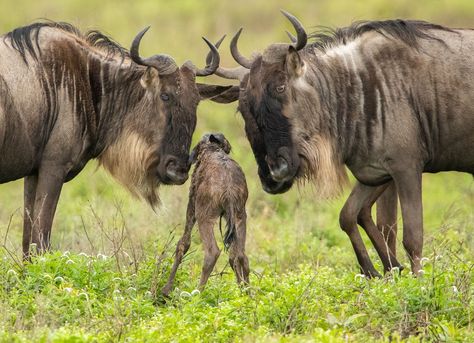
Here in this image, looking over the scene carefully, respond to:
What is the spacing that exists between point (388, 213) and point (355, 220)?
0.61 m

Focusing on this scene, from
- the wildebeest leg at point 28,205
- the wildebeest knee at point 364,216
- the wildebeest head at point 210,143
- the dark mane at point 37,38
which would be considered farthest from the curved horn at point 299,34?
the wildebeest leg at point 28,205

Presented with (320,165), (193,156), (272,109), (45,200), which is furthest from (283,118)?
(45,200)

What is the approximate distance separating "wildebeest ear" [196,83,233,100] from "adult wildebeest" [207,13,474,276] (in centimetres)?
37

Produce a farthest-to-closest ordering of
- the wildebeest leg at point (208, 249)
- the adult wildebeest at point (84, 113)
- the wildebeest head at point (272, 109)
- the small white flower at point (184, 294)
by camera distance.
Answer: the adult wildebeest at point (84, 113), the wildebeest head at point (272, 109), the wildebeest leg at point (208, 249), the small white flower at point (184, 294)

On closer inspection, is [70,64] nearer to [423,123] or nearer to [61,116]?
[61,116]

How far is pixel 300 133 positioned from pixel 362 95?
0.57 meters

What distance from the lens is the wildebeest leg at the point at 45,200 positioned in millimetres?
8250

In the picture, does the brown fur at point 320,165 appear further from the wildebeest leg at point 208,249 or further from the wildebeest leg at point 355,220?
the wildebeest leg at point 208,249

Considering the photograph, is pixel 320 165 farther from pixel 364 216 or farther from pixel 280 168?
pixel 364 216

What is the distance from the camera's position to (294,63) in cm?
812

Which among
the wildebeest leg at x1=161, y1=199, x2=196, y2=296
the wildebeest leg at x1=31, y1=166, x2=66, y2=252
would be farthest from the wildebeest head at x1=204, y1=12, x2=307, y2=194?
the wildebeest leg at x1=31, y1=166, x2=66, y2=252

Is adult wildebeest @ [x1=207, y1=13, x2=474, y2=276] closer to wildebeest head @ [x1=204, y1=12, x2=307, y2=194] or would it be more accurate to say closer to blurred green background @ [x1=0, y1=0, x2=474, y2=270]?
wildebeest head @ [x1=204, y1=12, x2=307, y2=194]

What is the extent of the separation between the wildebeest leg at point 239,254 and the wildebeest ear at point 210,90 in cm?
152

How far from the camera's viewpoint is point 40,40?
848cm
